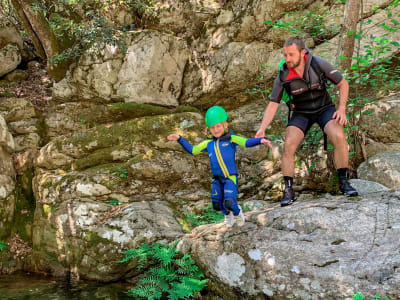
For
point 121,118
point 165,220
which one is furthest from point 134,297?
point 121,118

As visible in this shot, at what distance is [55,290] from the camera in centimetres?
510

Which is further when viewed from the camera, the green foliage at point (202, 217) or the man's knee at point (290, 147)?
the green foliage at point (202, 217)

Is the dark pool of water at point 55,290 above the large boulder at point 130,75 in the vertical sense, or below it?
below

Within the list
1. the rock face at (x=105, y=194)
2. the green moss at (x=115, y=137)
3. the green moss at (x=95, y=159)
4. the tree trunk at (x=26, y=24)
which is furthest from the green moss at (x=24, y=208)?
the tree trunk at (x=26, y=24)

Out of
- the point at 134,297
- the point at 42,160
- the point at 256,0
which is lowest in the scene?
the point at 134,297

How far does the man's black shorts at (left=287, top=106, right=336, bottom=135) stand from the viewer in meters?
4.09

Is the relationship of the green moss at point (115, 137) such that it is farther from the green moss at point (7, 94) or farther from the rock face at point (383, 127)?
the rock face at point (383, 127)

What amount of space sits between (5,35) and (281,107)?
34.5ft

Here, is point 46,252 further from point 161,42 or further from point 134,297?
point 161,42

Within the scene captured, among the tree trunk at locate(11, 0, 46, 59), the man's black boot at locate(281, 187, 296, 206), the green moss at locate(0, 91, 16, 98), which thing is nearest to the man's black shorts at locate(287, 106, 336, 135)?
the man's black boot at locate(281, 187, 296, 206)

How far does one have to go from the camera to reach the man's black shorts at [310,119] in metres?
4.09

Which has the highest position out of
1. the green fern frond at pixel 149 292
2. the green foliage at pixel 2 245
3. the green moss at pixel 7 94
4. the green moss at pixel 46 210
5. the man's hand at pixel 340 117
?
the green moss at pixel 7 94

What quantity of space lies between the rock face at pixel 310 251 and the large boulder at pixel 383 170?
139cm

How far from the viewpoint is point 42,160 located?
7.73 m
